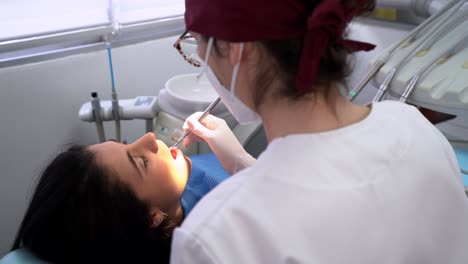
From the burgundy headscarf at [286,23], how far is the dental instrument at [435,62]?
1.31 feet

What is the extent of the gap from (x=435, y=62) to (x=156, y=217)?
2.77 ft

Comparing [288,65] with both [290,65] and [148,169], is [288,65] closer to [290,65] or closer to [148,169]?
[290,65]

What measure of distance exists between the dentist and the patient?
48cm

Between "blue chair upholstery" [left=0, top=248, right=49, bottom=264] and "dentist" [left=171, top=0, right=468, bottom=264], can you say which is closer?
"dentist" [left=171, top=0, right=468, bottom=264]

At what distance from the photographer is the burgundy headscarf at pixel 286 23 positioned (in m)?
0.59

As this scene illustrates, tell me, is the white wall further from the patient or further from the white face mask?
the white face mask

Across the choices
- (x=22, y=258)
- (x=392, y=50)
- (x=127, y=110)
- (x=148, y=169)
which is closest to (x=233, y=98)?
(x=148, y=169)

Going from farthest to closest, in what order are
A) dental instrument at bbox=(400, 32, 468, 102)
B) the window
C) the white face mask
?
the window, dental instrument at bbox=(400, 32, 468, 102), the white face mask

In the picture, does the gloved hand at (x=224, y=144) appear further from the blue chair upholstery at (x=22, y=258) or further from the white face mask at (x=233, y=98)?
the blue chair upholstery at (x=22, y=258)

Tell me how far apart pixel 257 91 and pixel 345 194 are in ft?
0.78

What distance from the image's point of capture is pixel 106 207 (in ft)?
3.42

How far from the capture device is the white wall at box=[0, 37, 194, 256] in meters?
1.51

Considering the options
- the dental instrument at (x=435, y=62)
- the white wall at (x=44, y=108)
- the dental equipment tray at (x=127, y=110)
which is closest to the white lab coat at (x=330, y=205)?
the dental instrument at (x=435, y=62)

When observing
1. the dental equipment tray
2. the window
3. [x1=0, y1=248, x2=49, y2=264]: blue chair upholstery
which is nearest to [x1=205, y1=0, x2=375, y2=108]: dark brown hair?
[x1=0, y1=248, x2=49, y2=264]: blue chair upholstery
